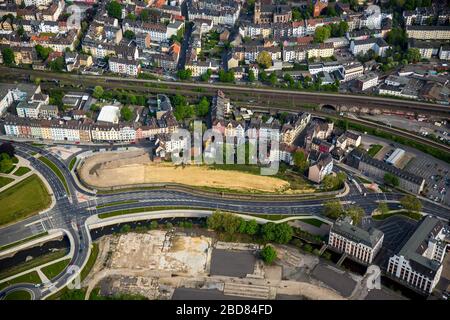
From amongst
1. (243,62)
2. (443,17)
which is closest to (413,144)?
(243,62)

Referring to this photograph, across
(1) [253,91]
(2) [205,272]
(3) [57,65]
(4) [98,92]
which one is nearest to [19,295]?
(2) [205,272]

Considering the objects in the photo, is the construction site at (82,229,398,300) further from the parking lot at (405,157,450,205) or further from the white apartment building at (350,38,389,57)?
the white apartment building at (350,38,389,57)

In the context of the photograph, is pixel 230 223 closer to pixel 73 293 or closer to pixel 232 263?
pixel 232 263

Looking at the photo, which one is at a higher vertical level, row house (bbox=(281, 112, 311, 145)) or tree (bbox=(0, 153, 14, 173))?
row house (bbox=(281, 112, 311, 145))

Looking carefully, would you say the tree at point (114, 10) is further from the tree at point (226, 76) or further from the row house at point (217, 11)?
the tree at point (226, 76)

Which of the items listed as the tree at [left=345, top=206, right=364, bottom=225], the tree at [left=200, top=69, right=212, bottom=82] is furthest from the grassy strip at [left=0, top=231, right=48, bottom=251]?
the tree at [left=200, top=69, right=212, bottom=82]
